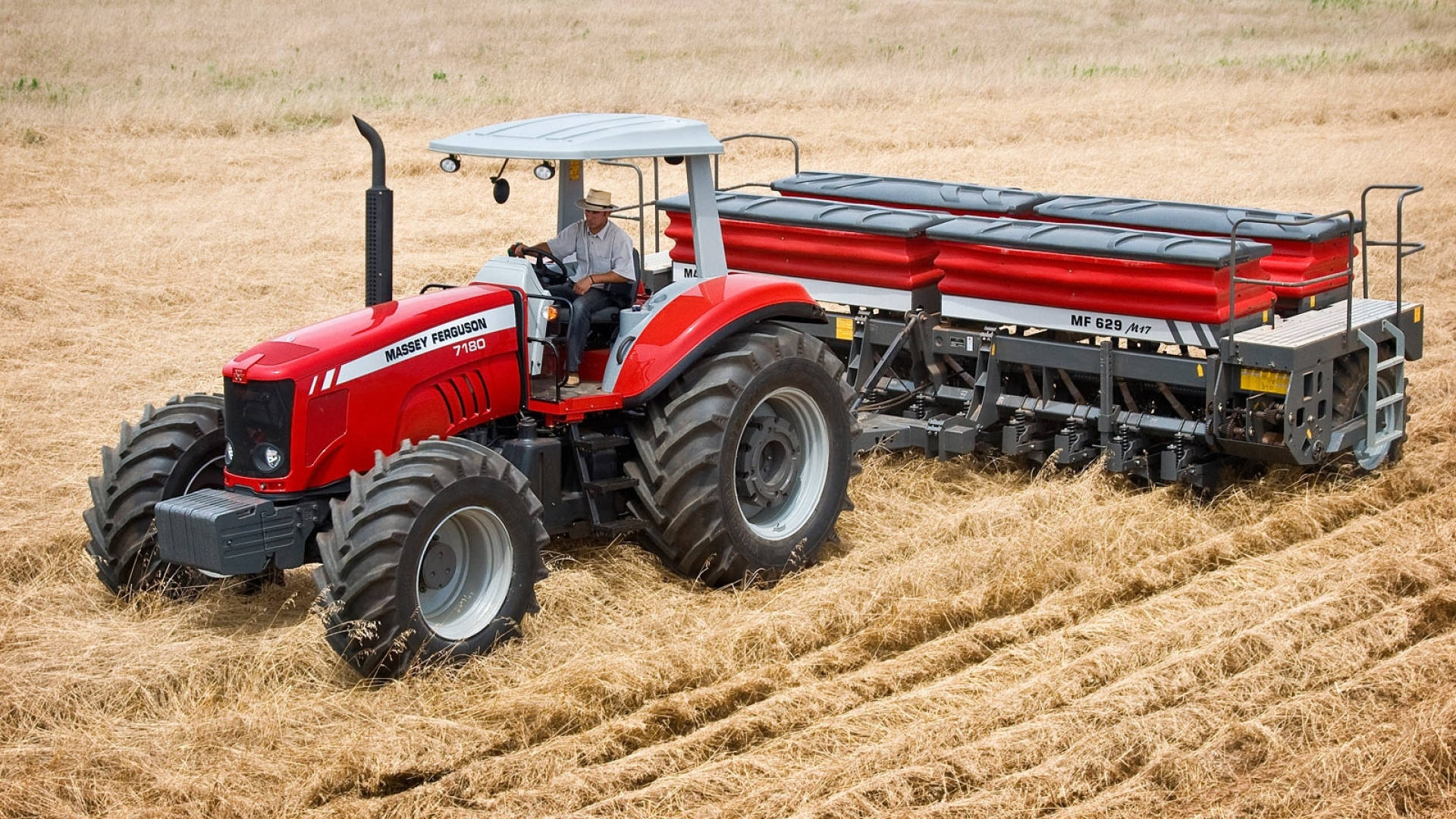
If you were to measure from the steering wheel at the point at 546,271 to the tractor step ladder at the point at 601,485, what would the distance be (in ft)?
2.28

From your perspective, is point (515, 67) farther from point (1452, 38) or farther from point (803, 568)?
point (803, 568)

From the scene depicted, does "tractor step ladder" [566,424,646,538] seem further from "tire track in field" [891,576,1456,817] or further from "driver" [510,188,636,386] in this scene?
"tire track in field" [891,576,1456,817]

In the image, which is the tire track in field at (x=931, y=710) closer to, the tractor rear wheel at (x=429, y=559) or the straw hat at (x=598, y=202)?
the tractor rear wheel at (x=429, y=559)

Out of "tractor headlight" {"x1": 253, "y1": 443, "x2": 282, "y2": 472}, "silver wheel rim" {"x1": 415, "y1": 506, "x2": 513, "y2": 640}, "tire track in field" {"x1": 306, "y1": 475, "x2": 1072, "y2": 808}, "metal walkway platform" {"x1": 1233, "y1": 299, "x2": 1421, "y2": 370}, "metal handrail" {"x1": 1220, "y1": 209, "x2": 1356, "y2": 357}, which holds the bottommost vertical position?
"tire track in field" {"x1": 306, "y1": 475, "x2": 1072, "y2": 808}

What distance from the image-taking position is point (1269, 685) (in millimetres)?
6074

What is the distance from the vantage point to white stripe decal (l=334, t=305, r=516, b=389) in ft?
21.0

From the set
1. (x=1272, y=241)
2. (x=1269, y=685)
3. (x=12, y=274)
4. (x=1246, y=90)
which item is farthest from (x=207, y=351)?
(x=1246, y=90)

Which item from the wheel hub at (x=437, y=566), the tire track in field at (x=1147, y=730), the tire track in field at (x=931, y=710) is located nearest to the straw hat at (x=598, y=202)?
the wheel hub at (x=437, y=566)

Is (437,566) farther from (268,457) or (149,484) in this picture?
(149,484)

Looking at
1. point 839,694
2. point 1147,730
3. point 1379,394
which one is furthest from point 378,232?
point 1379,394

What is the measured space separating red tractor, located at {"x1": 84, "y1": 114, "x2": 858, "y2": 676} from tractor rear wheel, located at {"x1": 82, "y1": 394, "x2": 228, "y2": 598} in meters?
0.01

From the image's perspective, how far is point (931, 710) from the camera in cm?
595

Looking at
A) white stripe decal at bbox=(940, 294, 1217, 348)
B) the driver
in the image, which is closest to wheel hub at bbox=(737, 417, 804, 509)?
the driver

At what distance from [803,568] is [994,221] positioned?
9.12ft
